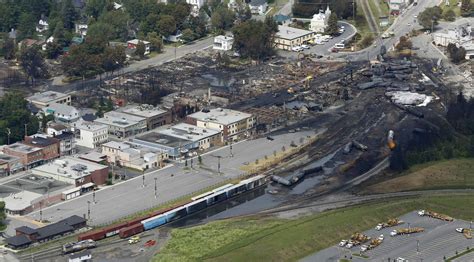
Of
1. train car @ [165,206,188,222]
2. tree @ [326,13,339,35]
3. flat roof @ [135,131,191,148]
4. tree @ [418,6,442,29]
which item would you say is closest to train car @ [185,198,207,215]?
train car @ [165,206,188,222]

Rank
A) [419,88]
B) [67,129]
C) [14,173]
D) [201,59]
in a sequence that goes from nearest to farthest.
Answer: [14,173] < [67,129] < [419,88] < [201,59]

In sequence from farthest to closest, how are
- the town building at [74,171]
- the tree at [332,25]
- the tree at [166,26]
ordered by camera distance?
the tree at [332,25] → the tree at [166,26] → the town building at [74,171]

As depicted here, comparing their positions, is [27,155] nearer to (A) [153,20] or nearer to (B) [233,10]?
(A) [153,20]

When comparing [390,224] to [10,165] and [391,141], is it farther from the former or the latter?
[10,165]

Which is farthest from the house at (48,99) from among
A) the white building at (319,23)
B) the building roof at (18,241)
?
the white building at (319,23)

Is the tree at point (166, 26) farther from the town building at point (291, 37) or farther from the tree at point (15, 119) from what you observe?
the tree at point (15, 119)

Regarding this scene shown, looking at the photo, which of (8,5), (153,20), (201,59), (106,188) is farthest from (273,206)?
(8,5)
